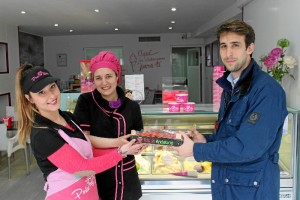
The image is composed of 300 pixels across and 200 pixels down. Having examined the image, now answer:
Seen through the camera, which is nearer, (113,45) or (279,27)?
(279,27)

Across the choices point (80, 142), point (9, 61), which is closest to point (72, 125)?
point (80, 142)

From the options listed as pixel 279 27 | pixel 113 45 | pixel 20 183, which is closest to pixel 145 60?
pixel 113 45

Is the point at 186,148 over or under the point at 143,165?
over

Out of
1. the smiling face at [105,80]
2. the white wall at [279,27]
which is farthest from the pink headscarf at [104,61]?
the white wall at [279,27]

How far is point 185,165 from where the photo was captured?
2777 mm

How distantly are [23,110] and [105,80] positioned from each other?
1.66 ft

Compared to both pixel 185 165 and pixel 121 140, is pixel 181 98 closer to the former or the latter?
pixel 185 165

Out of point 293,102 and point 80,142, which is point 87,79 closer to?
point 80,142

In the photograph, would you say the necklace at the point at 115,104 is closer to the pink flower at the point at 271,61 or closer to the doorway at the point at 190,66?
the pink flower at the point at 271,61

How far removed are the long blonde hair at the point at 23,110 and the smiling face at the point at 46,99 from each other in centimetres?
3

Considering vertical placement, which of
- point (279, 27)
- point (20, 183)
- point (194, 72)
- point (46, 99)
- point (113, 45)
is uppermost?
point (113, 45)

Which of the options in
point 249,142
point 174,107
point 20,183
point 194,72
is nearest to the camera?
point 249,142

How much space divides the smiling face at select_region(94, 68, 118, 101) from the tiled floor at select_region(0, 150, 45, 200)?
9.75 ft

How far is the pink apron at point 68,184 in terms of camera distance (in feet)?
4.99
